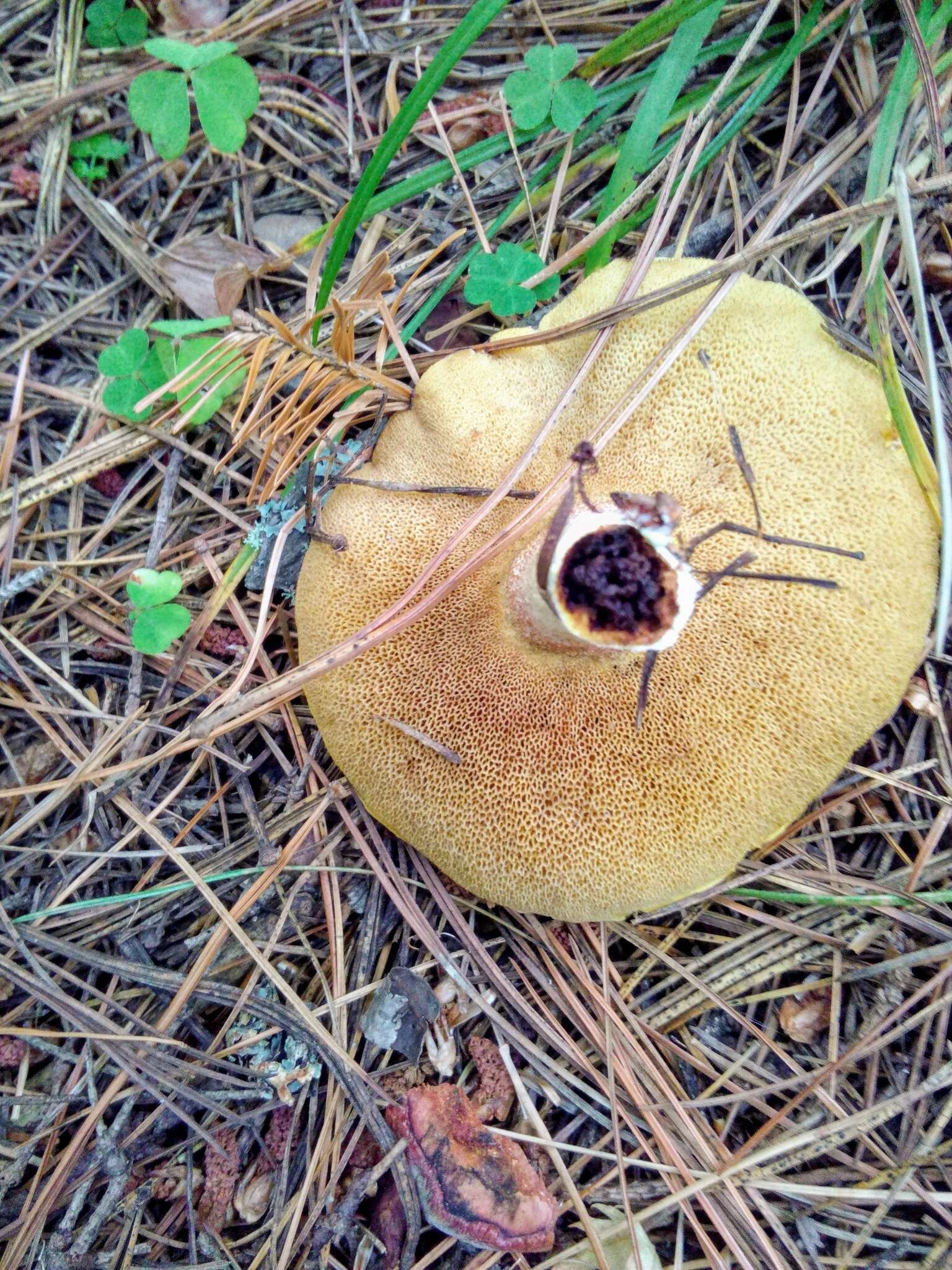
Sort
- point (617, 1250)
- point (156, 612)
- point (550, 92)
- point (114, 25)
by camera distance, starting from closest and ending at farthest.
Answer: point (617, 1250) → point (550, 92) → point (156, 612) → point (114, 25)

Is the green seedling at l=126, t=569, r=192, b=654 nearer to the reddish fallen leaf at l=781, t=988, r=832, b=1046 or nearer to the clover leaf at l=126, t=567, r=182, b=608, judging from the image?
the clover leaf at l=126, t=567, r=182, b=608

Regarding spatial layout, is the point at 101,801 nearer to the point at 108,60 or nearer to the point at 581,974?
the point at 581,974

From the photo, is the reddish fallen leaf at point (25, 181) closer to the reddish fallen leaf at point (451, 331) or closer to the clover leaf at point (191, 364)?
the clover leaf at point (191, 364)

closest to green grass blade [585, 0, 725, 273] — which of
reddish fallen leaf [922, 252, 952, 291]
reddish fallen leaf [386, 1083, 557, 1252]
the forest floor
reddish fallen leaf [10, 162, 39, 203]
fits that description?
the forest floor

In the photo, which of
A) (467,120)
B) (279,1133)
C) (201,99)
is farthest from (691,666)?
(201,99)

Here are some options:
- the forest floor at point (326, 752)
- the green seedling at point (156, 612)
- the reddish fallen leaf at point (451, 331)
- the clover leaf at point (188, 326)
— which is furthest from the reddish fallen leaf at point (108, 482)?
the reddish fallen leaf at point (451, 331)

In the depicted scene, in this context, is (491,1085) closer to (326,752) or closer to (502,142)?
(326,752)
